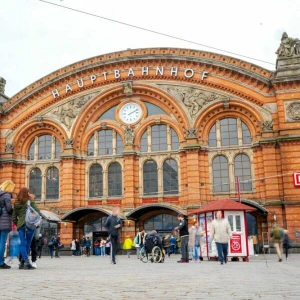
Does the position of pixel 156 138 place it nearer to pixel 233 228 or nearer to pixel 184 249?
pixel 233 228

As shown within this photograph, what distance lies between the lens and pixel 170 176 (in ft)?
112

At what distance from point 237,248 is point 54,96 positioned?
2258cm

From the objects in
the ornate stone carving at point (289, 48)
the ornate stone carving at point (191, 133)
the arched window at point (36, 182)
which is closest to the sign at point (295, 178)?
the ornate stone carving at point (191, 133)

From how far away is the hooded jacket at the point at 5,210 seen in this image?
1098cm

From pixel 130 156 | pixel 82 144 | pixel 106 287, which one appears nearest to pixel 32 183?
pixel 82 144

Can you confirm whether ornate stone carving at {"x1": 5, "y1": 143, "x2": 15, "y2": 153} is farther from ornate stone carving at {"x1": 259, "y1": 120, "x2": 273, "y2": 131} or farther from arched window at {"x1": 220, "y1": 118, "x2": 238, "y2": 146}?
ornate stone carving at {"x1": 259, "y1": 120, "x2": 273, "y2": 131}

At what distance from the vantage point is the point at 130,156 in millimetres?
34250

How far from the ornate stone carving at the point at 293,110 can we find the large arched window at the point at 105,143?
44.0 ft

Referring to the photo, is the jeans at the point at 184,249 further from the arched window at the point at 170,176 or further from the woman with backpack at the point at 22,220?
the arched window at the point at 170,176

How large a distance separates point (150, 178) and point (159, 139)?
327 cm

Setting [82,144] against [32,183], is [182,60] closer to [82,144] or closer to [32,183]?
[82,144]

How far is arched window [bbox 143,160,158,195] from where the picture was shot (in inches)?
1352

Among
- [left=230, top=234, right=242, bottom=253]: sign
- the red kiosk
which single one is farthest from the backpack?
[left=230, top=234, right=242, bottom=253]: sign

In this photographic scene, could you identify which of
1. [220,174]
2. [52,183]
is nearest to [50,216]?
[52,183]
